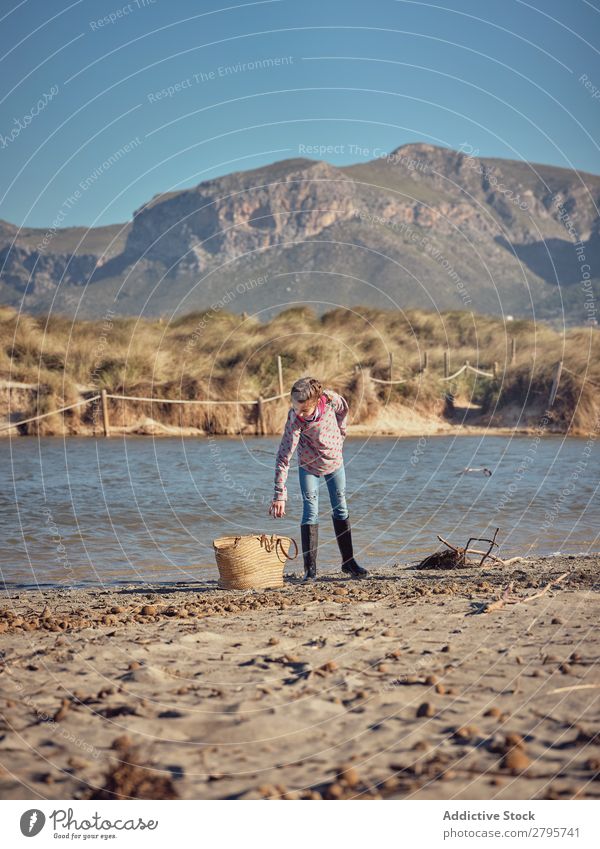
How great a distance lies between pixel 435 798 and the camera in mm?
3482

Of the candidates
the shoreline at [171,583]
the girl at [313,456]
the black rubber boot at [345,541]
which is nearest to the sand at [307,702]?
the shoreline at [171,583]

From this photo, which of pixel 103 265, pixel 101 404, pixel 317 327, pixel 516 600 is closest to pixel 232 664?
pixel 516 600

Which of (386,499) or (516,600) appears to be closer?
(516,600)

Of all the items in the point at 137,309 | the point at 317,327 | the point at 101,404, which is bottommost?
the point at 101,404

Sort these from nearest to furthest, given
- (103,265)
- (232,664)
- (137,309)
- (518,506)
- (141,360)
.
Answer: (232,664) → (518,506) → (141,360) → (137,309) → (103,265)

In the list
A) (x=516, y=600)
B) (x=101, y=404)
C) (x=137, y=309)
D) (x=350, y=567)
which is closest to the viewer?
(x=516, y=600)

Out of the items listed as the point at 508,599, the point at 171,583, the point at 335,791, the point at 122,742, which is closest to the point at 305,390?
the point at 171,583

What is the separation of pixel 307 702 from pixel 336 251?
363 ft

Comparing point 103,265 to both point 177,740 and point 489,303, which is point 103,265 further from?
point 177,740

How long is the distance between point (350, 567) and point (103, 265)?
611ft

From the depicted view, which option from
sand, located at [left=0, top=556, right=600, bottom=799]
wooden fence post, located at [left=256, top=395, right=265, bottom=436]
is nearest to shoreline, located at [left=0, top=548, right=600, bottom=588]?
sand, located at [left=0, top=556, right=600, bottom=799]

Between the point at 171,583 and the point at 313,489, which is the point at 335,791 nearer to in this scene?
the point at 313,489

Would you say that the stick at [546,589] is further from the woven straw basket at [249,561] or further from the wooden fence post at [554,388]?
the wooden fence post at [554,388]

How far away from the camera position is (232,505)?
1318cm
